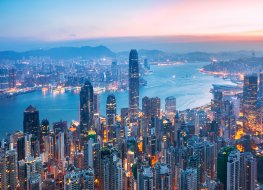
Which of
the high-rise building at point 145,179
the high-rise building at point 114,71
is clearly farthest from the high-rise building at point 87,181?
the high-rise building at point 114,71

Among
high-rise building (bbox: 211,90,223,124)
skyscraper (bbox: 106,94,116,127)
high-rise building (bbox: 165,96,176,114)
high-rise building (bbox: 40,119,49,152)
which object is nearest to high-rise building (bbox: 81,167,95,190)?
high-rise building (bbox: 40,119,49,152)

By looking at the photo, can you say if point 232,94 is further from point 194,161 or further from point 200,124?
point 194,161

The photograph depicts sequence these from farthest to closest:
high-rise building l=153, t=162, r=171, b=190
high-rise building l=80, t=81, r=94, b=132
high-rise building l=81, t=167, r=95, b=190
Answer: high-rise building l=80, t=81, r=94, b=132
high-rise building l=153, t=162, r=171, b=190
high-rise building l=81, t=167, r=95, b=190

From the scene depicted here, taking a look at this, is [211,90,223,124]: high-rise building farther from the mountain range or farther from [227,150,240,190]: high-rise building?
[227,150,240,190]: high-rise building

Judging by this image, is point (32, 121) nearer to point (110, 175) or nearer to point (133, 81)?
point (110, 175)

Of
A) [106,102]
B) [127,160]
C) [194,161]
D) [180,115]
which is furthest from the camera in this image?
[106,102]

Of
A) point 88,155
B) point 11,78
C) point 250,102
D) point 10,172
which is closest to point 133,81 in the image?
point 250,102

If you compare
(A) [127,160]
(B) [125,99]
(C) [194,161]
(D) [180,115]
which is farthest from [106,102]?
(C) [194,161]
